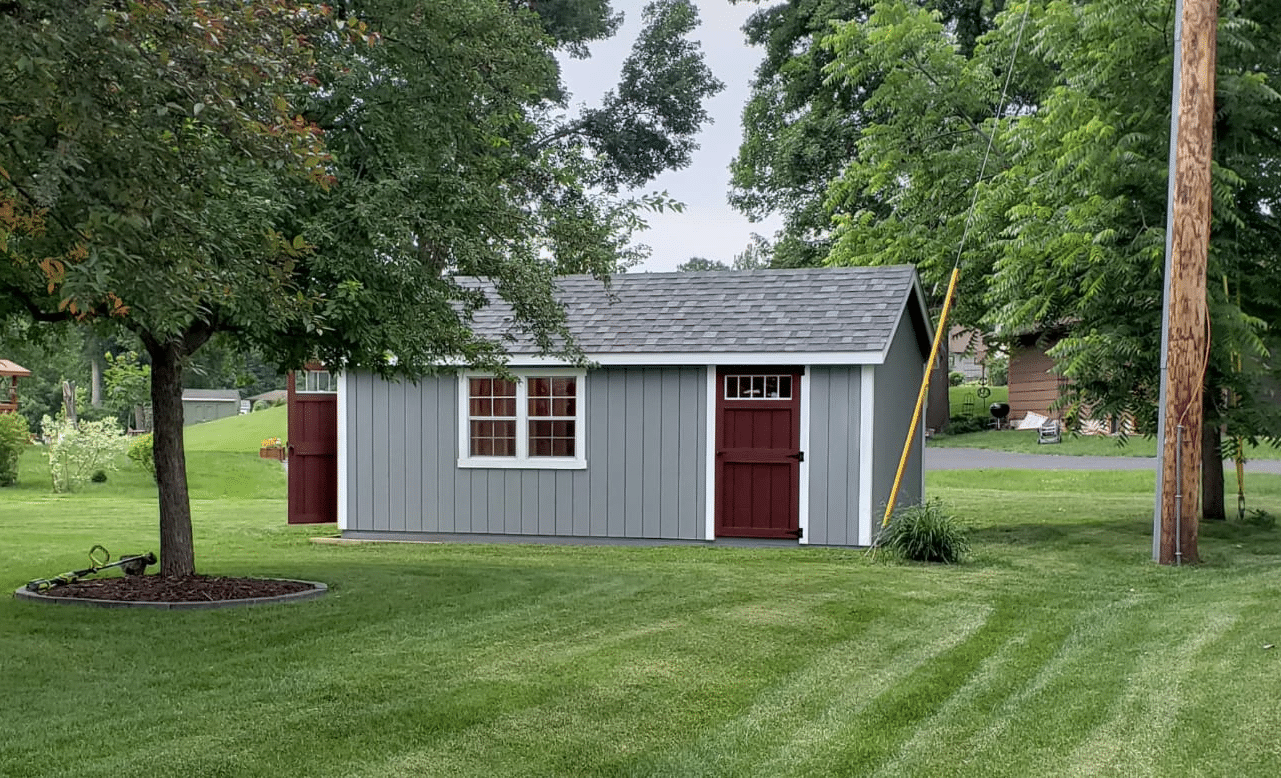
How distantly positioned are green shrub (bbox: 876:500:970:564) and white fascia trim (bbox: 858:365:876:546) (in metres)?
1.98

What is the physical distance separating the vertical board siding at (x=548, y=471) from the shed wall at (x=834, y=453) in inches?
46.5

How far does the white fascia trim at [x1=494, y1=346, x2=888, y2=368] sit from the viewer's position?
43.5 ft

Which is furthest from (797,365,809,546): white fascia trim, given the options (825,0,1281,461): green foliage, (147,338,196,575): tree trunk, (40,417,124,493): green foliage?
(40,417,124,493): green foliage

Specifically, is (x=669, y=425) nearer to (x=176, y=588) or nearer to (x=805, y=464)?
(x=805, y=464)

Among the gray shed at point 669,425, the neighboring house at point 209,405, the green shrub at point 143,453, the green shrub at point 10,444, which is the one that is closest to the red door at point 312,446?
the gray shed at point 669,425

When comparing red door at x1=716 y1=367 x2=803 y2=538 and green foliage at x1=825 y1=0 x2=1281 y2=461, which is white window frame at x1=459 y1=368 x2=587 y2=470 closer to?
red door at x1=716 y1=367 x2=803 y2=538

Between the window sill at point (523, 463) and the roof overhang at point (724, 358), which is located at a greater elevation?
the roof overhang at point (724, 358)

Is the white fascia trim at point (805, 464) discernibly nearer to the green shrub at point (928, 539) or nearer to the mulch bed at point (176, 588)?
the green shrub at point (928, 539)

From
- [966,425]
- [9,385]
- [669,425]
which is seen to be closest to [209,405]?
[9,385]

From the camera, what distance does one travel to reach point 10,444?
24.8m

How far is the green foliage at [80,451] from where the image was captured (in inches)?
958

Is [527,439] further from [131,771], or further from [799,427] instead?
[131,771]

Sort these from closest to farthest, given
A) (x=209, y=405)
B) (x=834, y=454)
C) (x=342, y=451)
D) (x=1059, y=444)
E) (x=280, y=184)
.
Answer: (x=280, y=184)
(x=834, y=454)
(x=342, y=451)
(x=1059, y=444)
(x=209, y=405)

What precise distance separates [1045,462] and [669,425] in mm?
14026
